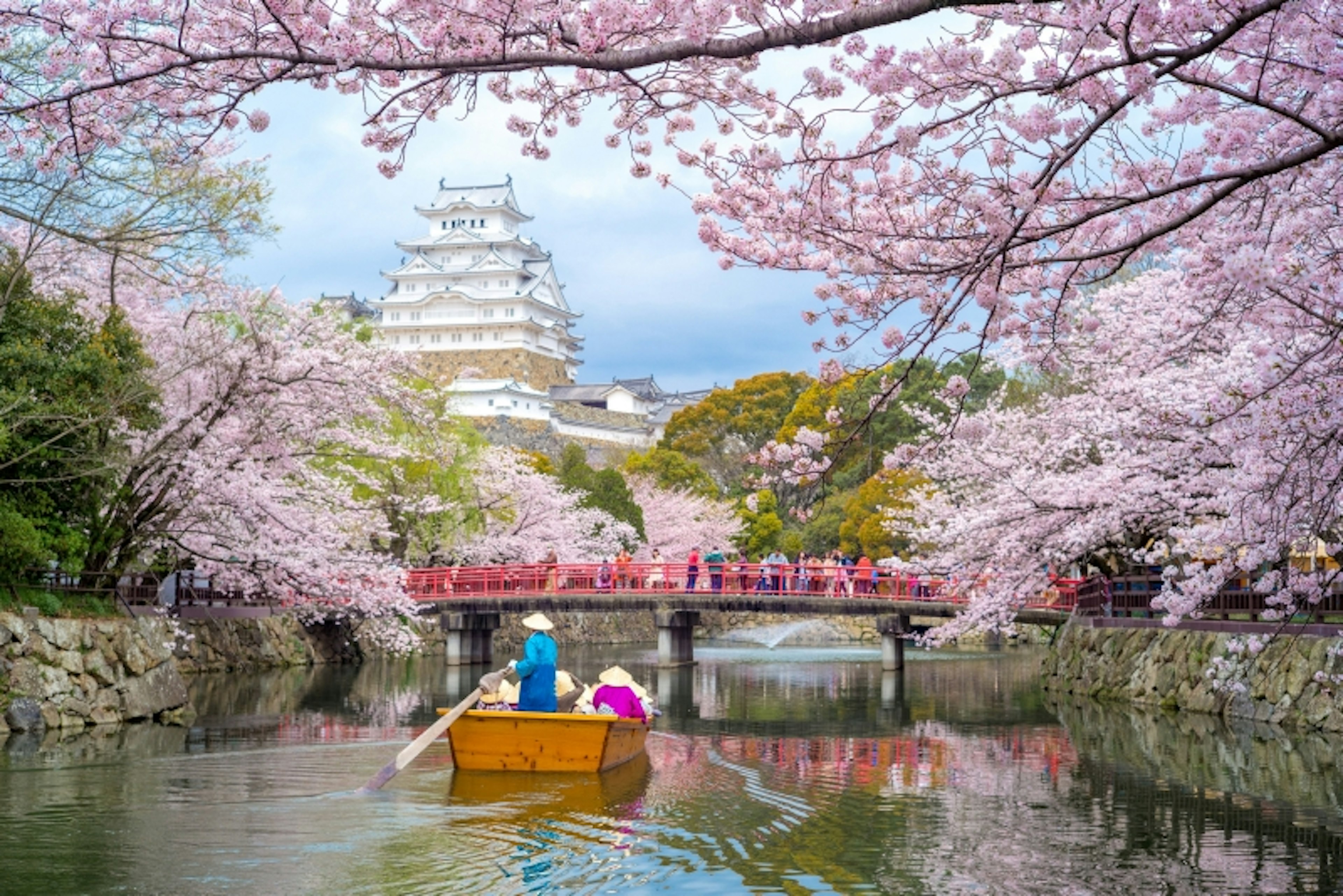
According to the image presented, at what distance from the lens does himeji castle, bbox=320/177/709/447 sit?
7681 centimetres

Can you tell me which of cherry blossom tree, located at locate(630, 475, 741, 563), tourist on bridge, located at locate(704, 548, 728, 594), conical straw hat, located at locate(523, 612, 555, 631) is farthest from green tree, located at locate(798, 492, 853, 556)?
conical straw hat, located at locate(523, 612, 555, 631)

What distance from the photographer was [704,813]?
35.1ft

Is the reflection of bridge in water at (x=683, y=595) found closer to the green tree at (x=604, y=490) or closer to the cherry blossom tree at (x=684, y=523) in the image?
the green tree at (x=604, y=490)

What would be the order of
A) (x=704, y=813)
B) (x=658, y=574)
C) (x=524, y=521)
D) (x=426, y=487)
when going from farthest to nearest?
(x=524, y=521) < (x=658, y=574) < (x=426, y=487) < (x=704, y=813)

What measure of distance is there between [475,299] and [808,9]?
74.3m

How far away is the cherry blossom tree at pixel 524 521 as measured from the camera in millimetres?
37969

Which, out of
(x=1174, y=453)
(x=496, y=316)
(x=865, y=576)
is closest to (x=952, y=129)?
(x=1174, y=453)

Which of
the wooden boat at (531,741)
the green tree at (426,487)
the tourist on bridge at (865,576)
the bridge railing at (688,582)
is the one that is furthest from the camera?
the green tree at (426,487)

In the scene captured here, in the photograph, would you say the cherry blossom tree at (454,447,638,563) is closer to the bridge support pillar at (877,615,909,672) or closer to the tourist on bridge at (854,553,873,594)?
the tourist on bridge at (854,553,873,594)

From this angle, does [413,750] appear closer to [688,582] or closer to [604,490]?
[688,582]

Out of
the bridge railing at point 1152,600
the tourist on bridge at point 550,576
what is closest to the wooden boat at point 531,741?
the bridge railing at point 1152,600

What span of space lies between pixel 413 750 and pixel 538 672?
4.73 ft

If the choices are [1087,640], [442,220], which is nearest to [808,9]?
[1087,640]

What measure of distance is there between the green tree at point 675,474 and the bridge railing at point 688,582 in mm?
18130
